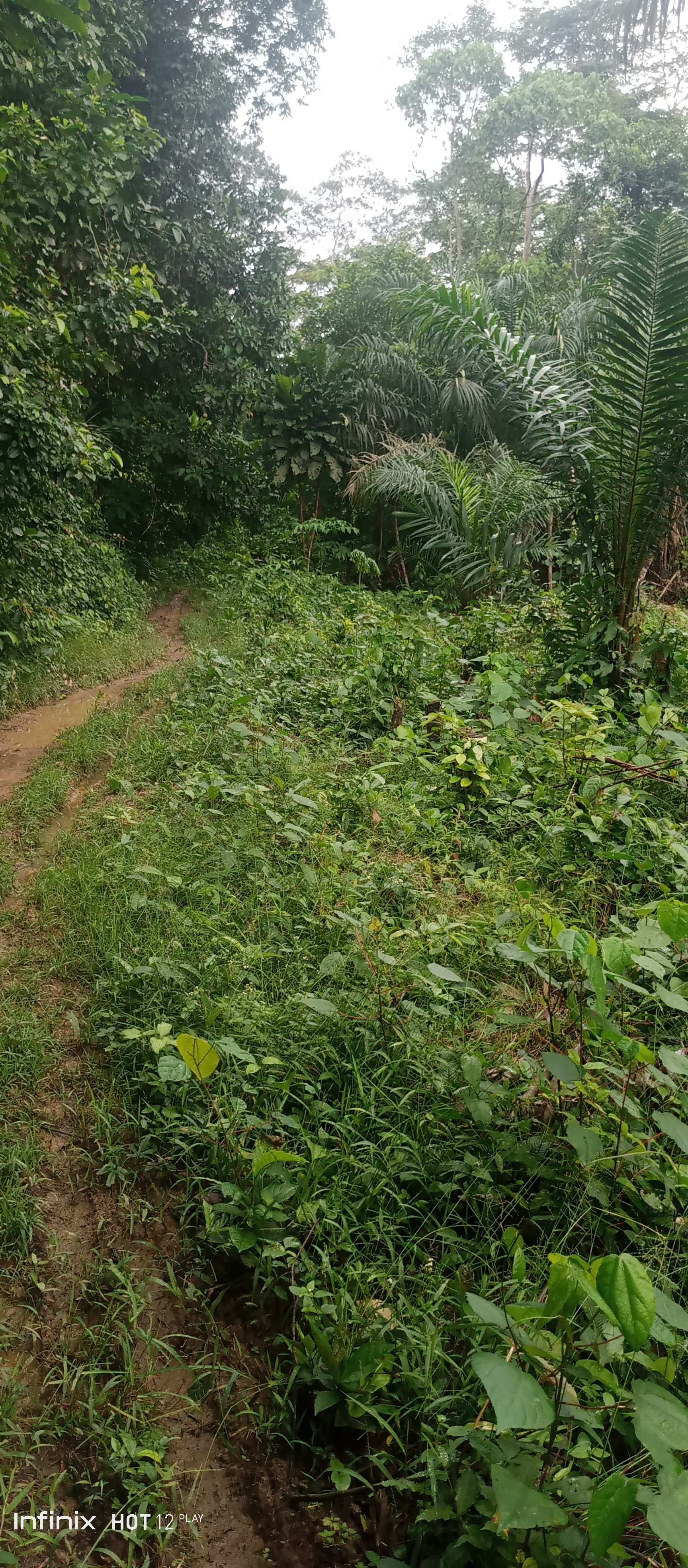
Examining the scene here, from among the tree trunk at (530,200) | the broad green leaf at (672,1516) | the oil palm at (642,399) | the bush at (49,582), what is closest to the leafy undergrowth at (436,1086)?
the broad green leaf at (672,1516)

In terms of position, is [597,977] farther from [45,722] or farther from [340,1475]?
[45,722]

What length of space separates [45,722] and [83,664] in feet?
3.39

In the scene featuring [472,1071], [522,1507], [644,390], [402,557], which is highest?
[644,390]

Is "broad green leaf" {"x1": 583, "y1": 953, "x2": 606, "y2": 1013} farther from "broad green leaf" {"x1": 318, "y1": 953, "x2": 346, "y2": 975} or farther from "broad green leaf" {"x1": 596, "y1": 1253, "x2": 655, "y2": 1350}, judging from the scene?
"broad green leaf" {"x1": 318, "y1": 953, "x2": 346, "y2": 975}

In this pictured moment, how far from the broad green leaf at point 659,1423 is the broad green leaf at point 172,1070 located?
1163 millimetres

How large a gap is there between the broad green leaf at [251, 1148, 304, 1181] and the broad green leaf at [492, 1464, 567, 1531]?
2.10 ft

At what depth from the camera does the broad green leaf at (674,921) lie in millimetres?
1522

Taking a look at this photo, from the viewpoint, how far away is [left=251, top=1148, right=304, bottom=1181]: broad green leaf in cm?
163

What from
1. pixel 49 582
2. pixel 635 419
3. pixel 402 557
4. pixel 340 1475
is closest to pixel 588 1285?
pixel 340 1475

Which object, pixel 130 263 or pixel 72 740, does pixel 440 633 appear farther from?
pixel 130 263

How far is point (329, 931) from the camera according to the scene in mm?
2529

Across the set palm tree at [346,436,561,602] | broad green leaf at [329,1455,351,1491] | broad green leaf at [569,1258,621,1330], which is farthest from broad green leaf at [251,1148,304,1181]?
palm tree at [346,436,561,602]

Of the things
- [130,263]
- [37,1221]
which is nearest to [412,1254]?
[37,1221]

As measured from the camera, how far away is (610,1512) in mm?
932
